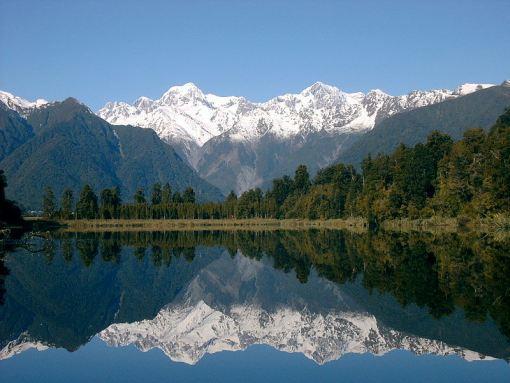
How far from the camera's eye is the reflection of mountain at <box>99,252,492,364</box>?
2367cm

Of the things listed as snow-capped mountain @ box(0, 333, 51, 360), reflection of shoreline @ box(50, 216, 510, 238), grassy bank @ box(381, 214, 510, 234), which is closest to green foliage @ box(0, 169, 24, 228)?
reflection of shoreline @ box(50, 216, 510, 238)

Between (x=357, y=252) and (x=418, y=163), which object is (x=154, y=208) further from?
(x=357, y=252)

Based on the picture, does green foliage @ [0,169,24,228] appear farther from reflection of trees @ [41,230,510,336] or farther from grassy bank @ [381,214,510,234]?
grassy bank @ [381,214,510,234]

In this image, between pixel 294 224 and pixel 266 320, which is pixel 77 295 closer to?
pixel 266 320

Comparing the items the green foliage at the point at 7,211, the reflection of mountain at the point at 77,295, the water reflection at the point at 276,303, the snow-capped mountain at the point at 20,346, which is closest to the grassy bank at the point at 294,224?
the green foliage at the point at 7,211

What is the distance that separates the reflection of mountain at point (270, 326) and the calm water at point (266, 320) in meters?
0.08

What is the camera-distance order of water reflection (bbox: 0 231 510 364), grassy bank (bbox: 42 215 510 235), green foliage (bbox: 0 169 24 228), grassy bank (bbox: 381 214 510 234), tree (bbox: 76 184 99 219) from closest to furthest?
1. water reflection (bbox: 0 231 510 364)
2. grassy bank (bbox: 381 214 510 234)
3. grassy bank (bbox: 42 215 510 235)
4. green foliage (bbox: 0 169 24 228)
5. tree (bbox: 76 184 99 219)

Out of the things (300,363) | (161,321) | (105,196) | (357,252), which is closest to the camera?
(300,363)

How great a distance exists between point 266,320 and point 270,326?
1585 millimetres

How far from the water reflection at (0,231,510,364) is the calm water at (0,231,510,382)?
0.09 meters

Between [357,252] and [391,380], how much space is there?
4199 centimetres

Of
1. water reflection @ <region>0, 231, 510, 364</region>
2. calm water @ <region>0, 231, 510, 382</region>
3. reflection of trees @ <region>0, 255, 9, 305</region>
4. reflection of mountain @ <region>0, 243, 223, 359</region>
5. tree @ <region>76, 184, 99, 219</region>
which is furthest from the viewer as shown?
tree @ <region>76, 184, 99, 219</region>

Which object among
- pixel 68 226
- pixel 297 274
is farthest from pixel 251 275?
pixel 68 226

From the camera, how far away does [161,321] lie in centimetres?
3130
